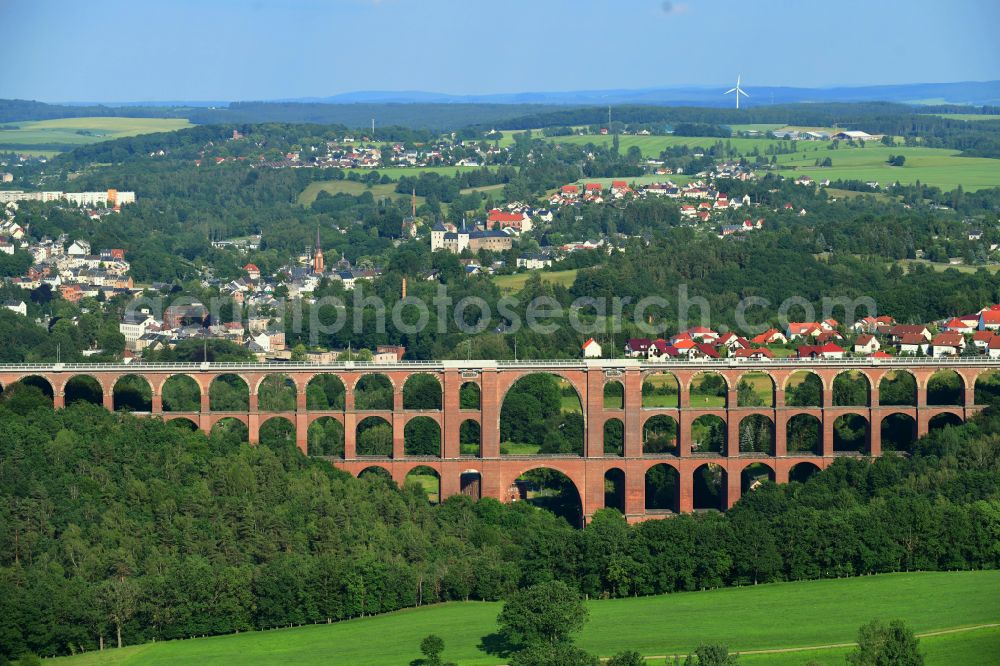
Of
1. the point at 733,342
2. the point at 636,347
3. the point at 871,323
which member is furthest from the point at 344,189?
the point at 733,342

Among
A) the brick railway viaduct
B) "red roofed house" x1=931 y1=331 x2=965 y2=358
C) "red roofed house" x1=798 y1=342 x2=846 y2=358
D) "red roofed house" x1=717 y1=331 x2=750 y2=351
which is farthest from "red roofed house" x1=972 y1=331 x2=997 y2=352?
the brick railway viaduct

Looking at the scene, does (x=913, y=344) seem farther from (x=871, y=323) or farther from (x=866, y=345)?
(x=871, y=323)

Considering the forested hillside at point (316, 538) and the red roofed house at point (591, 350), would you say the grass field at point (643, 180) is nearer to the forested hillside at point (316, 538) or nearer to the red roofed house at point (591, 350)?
the red roofed house at point (591, 350)

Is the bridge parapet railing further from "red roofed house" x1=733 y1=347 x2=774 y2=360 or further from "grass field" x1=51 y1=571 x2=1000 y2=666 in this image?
"grass field" x1=51 y1=571 x2=1000 y2=666

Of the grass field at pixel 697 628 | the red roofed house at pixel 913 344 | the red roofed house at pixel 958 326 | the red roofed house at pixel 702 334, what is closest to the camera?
the grass field at pixel 697 628

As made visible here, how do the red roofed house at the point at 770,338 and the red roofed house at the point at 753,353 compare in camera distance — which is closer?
the red roofed house at the point at 753,353

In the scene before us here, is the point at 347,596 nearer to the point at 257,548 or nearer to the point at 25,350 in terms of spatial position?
the point at 257,548

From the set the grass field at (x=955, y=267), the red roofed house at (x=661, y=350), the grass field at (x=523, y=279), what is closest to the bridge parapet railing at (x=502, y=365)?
the red roofed house at (x=661, y=350)
